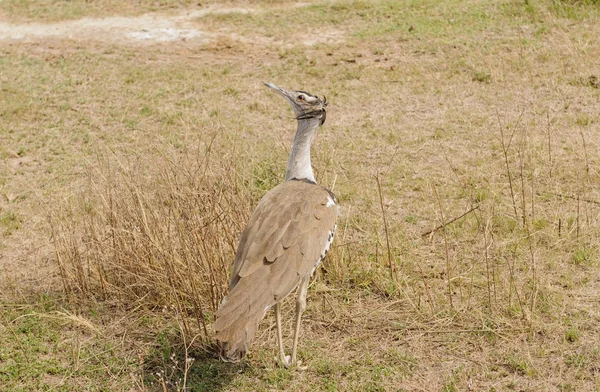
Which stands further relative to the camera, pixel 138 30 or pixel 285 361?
pixel 138 30

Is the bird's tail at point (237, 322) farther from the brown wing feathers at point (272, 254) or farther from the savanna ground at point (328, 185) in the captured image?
the savanna ground at point (328, 185)

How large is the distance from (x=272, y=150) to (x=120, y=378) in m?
3.20

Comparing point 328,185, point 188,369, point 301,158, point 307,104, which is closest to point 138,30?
point 328,185

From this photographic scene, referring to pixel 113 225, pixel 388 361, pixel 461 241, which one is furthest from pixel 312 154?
pixel 388 361

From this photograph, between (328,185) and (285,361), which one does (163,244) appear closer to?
(285,361)

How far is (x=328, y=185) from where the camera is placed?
661 cm

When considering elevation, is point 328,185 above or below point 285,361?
above

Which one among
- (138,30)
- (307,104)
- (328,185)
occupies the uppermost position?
(307,104)

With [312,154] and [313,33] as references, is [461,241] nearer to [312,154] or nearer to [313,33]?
[312,154]

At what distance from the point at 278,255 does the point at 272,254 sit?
0.11ft

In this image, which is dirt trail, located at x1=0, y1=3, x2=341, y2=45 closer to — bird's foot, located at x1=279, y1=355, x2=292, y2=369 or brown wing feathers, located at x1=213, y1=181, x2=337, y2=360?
brown wing feathers, located at x1=213, y1=181, x2=337, y2=360

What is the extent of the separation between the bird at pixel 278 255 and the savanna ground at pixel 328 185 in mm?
496

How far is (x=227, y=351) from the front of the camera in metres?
3.80

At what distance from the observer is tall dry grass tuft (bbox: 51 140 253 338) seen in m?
4.86
